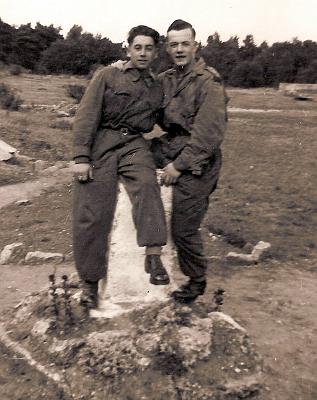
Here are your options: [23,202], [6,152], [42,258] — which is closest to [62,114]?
[6,152]

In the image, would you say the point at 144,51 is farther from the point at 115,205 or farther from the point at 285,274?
the point at 285,274

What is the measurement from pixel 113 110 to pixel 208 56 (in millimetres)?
40969

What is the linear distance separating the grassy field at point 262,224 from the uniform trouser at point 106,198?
5.05 ft

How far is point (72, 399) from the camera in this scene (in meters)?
3.58

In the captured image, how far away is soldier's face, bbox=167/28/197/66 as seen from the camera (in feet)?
12.3

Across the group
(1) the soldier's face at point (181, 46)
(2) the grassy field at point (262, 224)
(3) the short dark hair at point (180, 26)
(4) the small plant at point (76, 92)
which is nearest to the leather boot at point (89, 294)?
(2) the grassy field at point (262, 224)

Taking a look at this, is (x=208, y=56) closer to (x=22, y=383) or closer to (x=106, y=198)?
(x=106, y=198)

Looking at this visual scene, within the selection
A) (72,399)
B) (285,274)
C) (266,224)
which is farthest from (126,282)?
(266,224)

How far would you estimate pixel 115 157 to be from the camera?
3.90m

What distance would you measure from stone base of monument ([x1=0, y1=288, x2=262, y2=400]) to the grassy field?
0.43m

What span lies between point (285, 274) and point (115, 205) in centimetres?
315

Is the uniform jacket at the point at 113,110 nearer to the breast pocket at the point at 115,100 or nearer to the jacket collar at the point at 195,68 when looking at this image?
the breast pocket at the point at 115,100

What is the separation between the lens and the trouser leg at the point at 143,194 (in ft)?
12.2

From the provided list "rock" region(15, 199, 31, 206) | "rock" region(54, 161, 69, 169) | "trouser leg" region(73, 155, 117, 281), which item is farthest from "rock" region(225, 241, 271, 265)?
"rock" region(54, 161, 69, 169)
